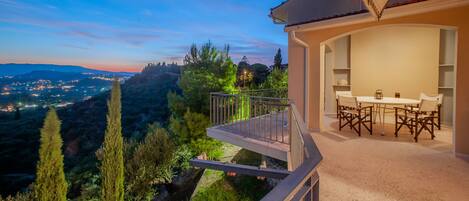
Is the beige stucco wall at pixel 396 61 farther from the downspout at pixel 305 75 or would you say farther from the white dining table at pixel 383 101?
the downspout at pixel 305 75

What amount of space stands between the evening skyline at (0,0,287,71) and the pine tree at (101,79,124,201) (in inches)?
185

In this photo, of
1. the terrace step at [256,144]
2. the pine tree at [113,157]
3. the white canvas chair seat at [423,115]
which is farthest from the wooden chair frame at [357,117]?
the pine tree at [113,157]

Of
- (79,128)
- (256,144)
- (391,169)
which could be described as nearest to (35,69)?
(79,128)

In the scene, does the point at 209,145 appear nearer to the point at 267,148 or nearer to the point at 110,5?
the point at 267,148

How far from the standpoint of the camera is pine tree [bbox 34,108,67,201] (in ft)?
24.5

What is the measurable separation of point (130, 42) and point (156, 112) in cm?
761

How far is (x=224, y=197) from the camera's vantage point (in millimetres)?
8562

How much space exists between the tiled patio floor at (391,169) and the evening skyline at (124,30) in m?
8.69

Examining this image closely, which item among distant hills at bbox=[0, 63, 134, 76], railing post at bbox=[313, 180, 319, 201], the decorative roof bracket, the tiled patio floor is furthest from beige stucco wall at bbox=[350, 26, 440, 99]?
distant hills at bbox=[0, 63, 134, 76]

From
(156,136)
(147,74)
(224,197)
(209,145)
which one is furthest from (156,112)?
(224,197)

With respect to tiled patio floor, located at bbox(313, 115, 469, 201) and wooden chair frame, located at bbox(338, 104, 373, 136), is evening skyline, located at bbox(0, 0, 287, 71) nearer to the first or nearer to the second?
wooden chair frame, located at bbox(338, 104, 373, 136)

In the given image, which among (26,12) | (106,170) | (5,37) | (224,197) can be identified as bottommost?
(224,197)

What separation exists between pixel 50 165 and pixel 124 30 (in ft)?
56.9

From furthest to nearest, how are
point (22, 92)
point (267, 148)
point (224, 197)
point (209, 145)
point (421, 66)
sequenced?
point (22, 92) < point (209, 145) < point (224, 197) < point (421, 66) < point (267, 148)
